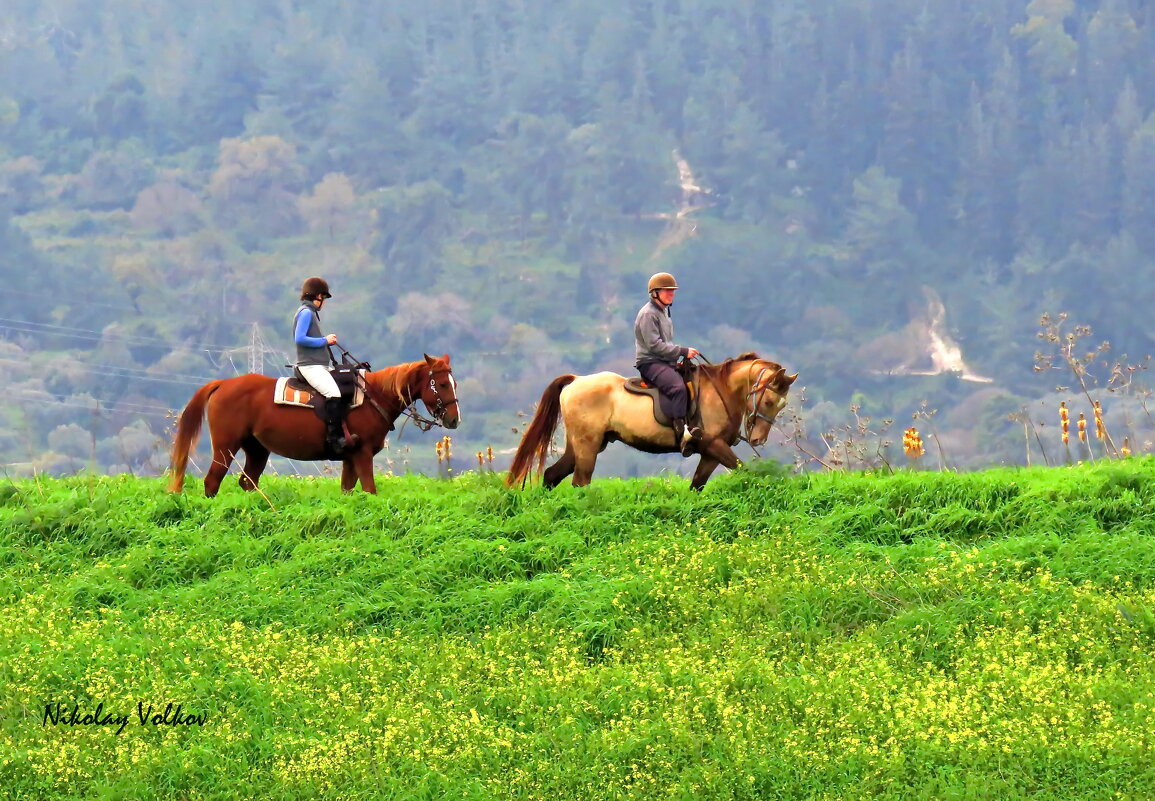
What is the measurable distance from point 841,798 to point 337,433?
924 centimetres

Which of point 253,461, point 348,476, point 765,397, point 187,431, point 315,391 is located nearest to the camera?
point 765,397

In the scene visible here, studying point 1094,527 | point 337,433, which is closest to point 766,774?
point 1094,527

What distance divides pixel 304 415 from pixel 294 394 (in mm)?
292

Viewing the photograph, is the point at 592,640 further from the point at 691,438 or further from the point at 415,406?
the point at 415,406

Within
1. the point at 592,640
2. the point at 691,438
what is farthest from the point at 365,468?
the point at 592,640

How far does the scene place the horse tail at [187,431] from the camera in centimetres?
1881

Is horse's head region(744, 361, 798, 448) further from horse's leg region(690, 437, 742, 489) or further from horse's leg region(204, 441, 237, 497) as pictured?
horse's leg region(204, 441, 237, 497)

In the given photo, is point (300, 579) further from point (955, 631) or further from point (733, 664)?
point (955, 631)

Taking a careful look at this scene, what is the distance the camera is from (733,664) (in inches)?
522

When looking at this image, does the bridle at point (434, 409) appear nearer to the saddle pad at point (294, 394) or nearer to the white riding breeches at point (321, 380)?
the saddle pad at point (294, 394)

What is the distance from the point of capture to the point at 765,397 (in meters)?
17.5

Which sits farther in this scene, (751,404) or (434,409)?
(434,409)

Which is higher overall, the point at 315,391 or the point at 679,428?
the point at 315,391

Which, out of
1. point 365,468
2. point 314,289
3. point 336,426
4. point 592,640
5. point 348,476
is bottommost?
point 592,640
